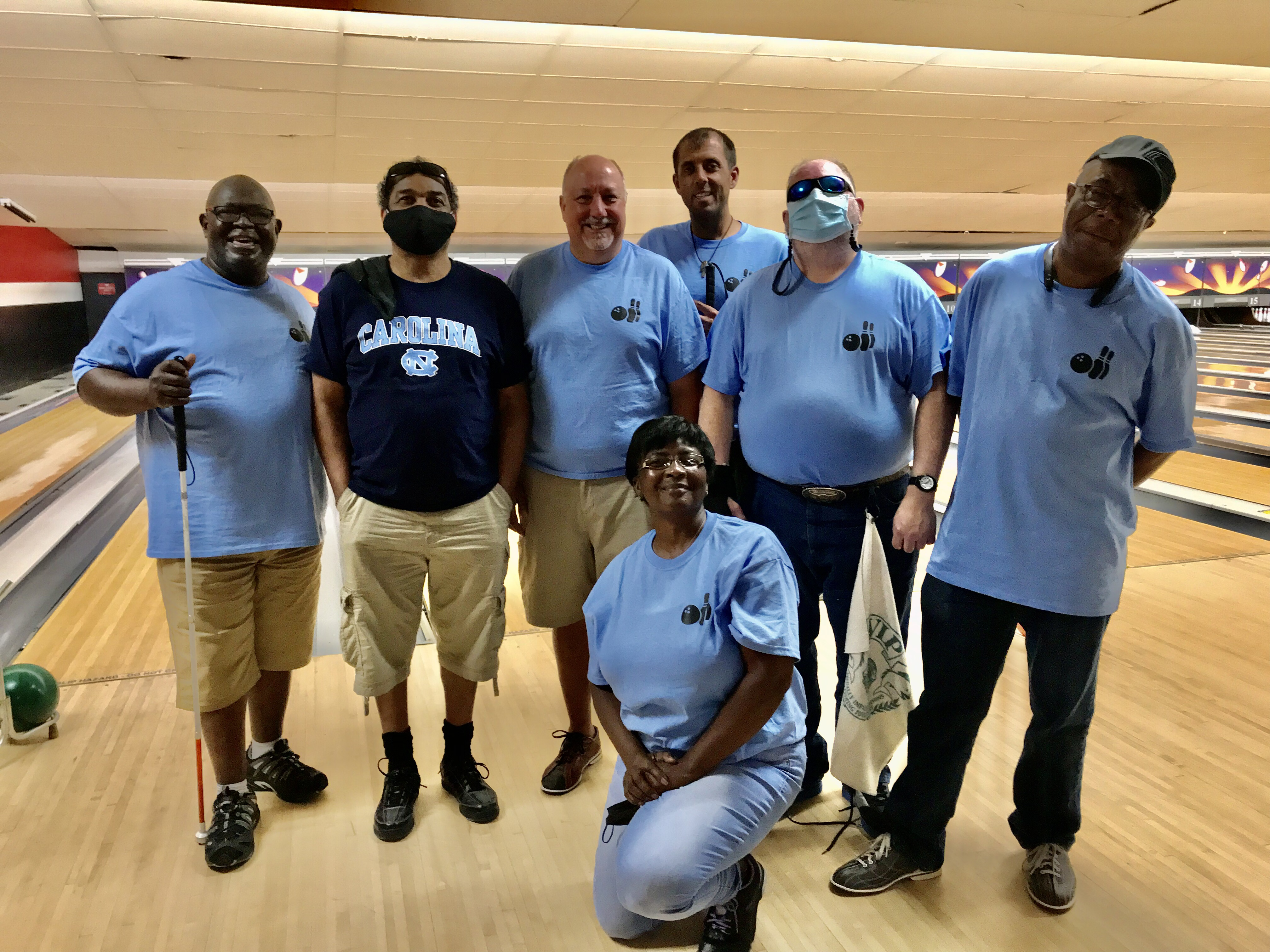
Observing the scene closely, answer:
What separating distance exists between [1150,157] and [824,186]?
0.59 metres

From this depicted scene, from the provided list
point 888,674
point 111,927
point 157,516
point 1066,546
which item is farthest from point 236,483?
point 1066,546

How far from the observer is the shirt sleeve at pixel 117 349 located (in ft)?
6.37

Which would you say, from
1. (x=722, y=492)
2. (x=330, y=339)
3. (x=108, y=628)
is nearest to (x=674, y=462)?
(x=722, y=492)

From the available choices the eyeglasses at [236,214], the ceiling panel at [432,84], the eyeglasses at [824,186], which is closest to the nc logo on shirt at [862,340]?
the eyeglasses at [824,186]

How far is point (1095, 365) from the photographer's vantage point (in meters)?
1.63

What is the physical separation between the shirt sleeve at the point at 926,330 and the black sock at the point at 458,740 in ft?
4.45

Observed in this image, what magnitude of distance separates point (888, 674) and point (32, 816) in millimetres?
2035

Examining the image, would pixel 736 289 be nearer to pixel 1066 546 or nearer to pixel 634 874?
pixel 1066 546

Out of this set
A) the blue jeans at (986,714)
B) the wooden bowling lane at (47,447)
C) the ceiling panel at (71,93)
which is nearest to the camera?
the blue jeans at (986,714)

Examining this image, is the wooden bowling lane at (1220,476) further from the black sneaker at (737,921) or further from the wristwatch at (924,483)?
the black sneaker at (737,921)

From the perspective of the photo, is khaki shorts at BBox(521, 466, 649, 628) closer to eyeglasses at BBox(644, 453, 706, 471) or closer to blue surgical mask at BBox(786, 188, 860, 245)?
eyeglasses at BBox(644, 453, 706, 471)

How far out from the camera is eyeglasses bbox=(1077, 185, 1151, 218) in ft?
5.11

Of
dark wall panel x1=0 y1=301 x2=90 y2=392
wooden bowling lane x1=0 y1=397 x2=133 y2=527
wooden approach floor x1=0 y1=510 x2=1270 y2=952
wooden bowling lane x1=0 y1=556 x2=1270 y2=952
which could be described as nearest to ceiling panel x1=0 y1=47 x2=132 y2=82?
wooden bowling lane x1=0 y1=397 x2=133 y2=527

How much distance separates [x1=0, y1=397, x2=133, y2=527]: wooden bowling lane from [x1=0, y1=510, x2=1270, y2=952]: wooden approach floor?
280 centimetres
